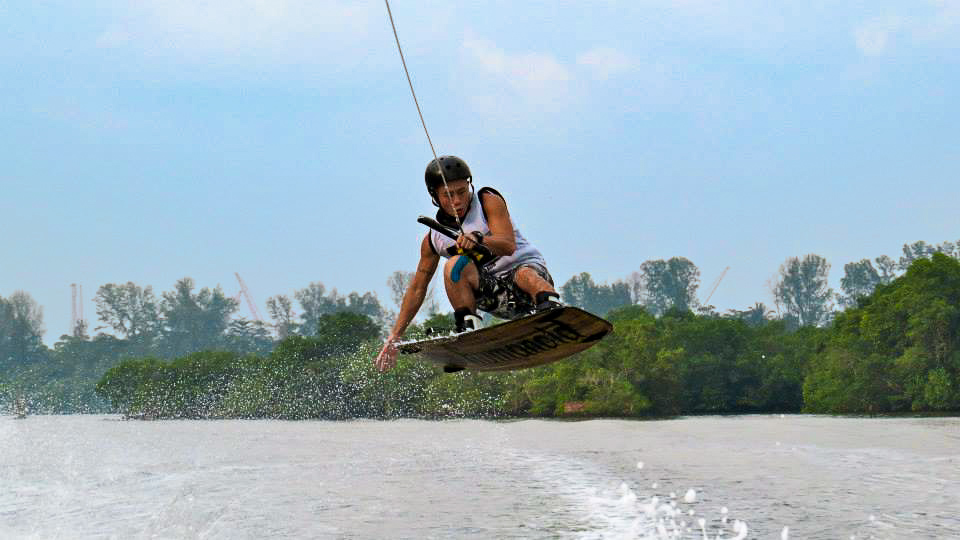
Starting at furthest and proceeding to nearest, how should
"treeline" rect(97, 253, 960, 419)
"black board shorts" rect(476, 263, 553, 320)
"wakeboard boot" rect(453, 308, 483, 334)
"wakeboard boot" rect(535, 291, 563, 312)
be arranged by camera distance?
"treeline" rect(97, 253, 960, 419) < "wakeboard boot" rect(453, 308, 483, 334) < "black board shorts" rect(476, 263, 553, 320) < "wakeboard boot" rect(535, 291, 563, 312)

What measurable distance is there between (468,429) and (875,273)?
12645cm

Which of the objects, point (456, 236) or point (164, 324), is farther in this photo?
point (164, 324)

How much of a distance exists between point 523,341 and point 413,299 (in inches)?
77.8

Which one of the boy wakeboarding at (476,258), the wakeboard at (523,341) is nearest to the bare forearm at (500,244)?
the boy wakeboarding at (476,258)

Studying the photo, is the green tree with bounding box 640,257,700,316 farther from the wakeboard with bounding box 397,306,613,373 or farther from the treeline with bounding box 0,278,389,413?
the wakeboard with bounding box 397,306,613,373

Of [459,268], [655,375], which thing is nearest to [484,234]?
[459,268]

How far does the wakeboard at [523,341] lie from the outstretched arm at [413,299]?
0.17m

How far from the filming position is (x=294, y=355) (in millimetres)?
101500

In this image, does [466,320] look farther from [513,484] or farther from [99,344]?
[99,344]

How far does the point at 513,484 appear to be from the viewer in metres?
44.9

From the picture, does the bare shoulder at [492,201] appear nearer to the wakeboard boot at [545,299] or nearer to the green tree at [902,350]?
the wakeboard boot at [545,299]

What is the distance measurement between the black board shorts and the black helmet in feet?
4.13

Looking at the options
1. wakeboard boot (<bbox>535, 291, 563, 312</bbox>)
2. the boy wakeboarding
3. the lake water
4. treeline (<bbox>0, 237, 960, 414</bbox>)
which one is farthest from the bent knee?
treeline (<bbox>0, 237, 960, 414</bbox>)

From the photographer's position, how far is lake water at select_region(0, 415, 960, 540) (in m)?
34.8
